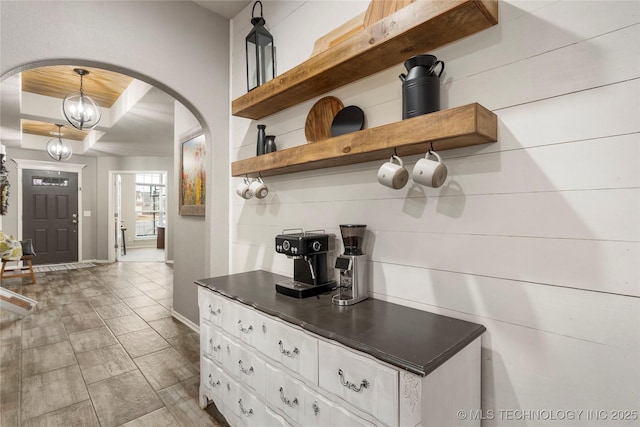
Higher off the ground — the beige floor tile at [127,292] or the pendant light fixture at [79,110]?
the pendant light fixture at [79,110]

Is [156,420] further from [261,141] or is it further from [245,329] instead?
[261,141]

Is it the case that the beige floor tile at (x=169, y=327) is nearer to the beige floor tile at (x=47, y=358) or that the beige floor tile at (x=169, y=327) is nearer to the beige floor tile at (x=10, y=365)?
the beige floor tile at (x=47, y=358)

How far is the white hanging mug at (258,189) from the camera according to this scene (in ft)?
6.92

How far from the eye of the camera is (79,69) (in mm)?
3438

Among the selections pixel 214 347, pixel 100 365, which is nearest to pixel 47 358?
pixel 100 365

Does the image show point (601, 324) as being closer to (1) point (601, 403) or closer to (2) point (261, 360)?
(1) point (601, 403)

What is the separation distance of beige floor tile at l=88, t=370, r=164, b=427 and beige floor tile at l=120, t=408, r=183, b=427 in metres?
0.04

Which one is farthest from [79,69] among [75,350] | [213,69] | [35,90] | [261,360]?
[261,360]

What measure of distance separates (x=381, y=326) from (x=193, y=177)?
8.92ft

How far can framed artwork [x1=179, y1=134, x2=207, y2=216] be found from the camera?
3088 mm

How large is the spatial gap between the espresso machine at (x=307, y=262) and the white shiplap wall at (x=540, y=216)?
1.06ft

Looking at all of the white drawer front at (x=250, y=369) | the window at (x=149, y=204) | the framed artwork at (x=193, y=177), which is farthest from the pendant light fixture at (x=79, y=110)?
the window at (x=149, y=204)

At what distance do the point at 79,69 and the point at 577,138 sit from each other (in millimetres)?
4476

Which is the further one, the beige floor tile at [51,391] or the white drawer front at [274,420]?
the beige floor tile at [51,391]
